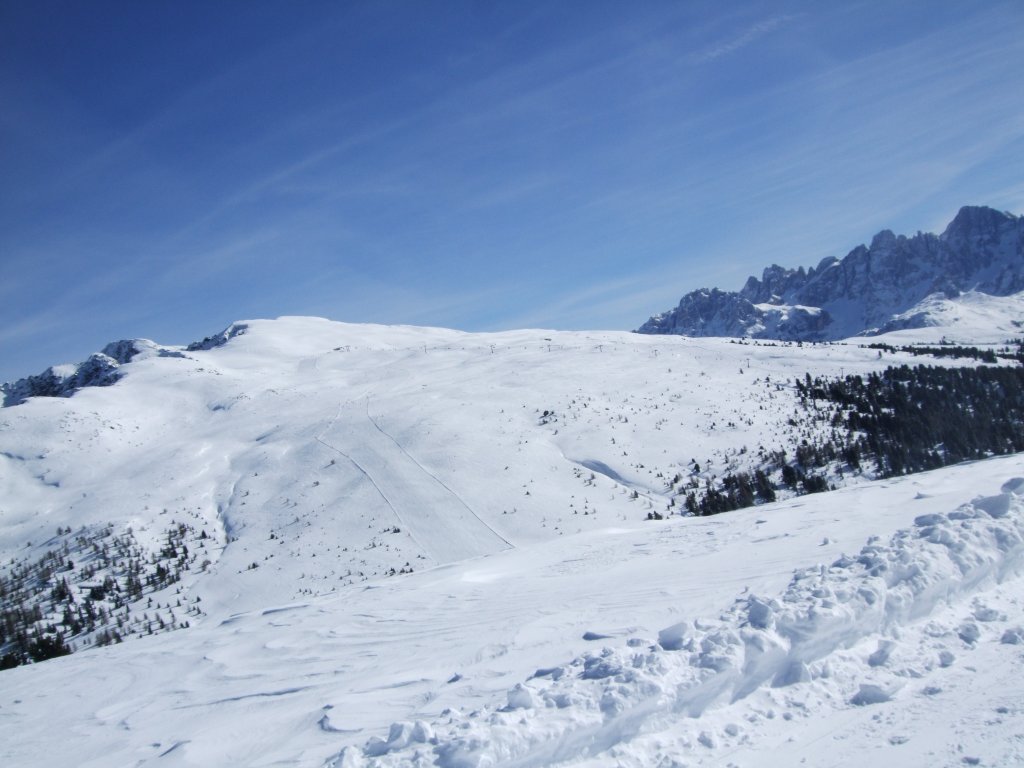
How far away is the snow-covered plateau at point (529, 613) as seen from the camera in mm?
5047

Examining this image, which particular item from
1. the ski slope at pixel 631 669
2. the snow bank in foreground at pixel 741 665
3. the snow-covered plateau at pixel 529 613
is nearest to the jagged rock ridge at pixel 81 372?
the snow-covered plateau at pixel 529 613

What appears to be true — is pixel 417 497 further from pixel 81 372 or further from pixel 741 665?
pixel 81 372

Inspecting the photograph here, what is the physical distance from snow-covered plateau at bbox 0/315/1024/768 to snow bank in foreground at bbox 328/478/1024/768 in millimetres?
28

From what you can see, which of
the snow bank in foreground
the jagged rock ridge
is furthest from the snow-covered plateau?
the jagged rock ridge

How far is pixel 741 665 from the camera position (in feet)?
18.0

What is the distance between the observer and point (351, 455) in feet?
94.2

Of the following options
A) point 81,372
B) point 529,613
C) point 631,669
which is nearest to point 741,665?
point 631,669

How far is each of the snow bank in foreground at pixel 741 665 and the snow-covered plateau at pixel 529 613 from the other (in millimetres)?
28

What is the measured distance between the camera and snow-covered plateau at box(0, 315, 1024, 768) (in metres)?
5.05

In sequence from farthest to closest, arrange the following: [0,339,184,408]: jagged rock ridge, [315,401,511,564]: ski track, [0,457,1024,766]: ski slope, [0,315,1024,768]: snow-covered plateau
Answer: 1. [0,339,184,408]: jagged rock ridge
2. [315,401,511,564]: ski track
3. [0,315,1024,768]: snow-covered plateau
4. [0,457,1024,766]: ski slope

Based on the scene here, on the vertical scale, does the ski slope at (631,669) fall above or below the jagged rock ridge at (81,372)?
below

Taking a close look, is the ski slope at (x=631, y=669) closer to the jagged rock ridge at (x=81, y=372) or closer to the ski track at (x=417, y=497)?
the ski track at (x=417, y=497)

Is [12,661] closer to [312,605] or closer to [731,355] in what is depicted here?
[312,605]

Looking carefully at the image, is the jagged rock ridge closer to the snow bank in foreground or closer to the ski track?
the ski track
